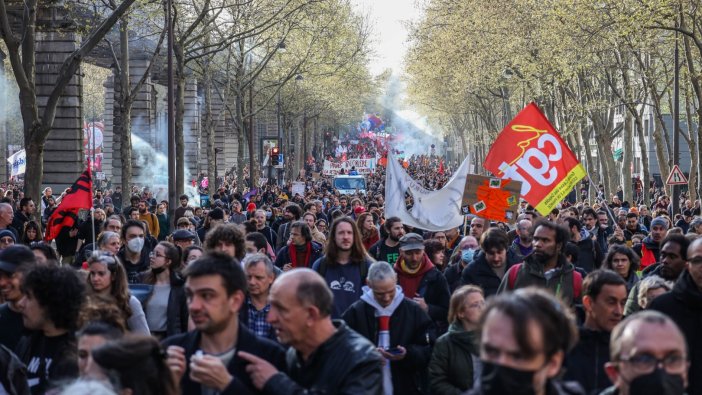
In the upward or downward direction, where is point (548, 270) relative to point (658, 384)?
downward

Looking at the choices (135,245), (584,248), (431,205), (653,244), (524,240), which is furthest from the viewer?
(431,205)

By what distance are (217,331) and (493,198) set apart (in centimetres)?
931

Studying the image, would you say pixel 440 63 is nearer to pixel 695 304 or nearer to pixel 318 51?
pixel 318 51

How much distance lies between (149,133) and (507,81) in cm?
1580

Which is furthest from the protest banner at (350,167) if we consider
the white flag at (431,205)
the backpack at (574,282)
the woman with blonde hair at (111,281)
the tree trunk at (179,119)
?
the woman with blonde hair at (111,281)

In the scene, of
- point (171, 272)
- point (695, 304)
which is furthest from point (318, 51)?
point (695, 304)

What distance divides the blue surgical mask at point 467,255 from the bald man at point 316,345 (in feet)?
21.8

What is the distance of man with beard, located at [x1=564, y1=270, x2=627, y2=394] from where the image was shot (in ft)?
19.2

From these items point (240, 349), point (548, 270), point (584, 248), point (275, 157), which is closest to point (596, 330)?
point (240, 349)

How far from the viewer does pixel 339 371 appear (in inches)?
192

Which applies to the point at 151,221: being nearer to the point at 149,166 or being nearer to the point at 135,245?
the point at 135,245

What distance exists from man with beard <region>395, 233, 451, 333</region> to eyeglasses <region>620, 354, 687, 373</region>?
16.4ft

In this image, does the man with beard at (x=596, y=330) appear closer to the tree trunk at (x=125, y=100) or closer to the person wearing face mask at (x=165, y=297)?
the person wearing face mask at (x=165, y=297)

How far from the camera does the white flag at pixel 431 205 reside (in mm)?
16094
